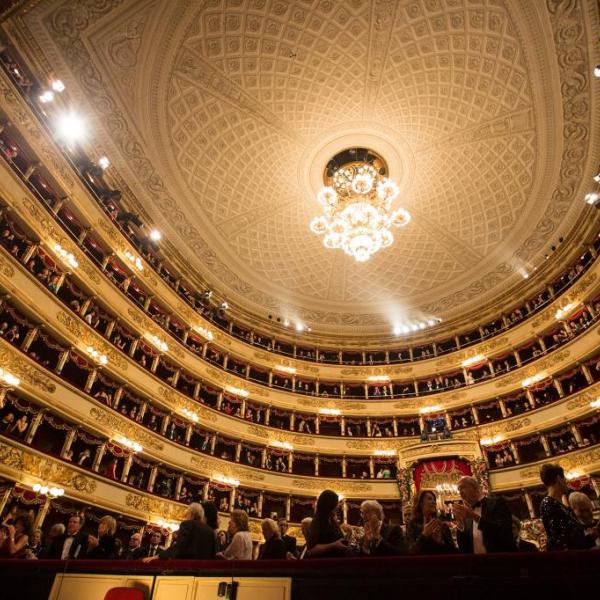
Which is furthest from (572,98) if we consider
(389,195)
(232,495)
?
(232,495)

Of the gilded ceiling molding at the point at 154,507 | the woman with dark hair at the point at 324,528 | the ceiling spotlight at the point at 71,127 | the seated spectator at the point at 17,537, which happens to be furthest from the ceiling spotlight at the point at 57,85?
the woman with dark hair at the point at 324,528

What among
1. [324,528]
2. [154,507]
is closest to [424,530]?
[324,528]

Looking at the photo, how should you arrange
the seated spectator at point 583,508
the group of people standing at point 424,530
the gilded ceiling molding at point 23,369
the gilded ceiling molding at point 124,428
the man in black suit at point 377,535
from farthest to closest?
the gilded ceiling molding at point 124,428 < the gilded ceiling molding at point 23,369 < the seated spectator at point 583,508 < the man in black suit at point 377,535 < the group of people standing at point 424,530

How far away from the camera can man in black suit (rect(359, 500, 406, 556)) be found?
12.9 ft

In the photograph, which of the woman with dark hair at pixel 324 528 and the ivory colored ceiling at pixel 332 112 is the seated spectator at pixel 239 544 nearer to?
the woman with dark hair at pixel 324 528

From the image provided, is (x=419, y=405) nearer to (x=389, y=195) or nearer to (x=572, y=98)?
(x=389, y=195)

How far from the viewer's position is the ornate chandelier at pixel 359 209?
49.3 ft

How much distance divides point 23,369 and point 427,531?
11776mm

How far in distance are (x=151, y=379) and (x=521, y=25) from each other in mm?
18338

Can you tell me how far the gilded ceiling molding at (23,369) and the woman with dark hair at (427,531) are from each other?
442 inches

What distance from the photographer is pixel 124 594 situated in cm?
326

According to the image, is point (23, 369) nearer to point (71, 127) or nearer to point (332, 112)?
point (71, 127)

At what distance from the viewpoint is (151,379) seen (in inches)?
633

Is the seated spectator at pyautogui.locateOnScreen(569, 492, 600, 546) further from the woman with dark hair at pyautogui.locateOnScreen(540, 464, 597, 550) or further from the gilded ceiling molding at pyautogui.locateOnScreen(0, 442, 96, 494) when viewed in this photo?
the gilded ceiling molding at pyautogui.locateOnScreen(0, 442, 96, 494)
